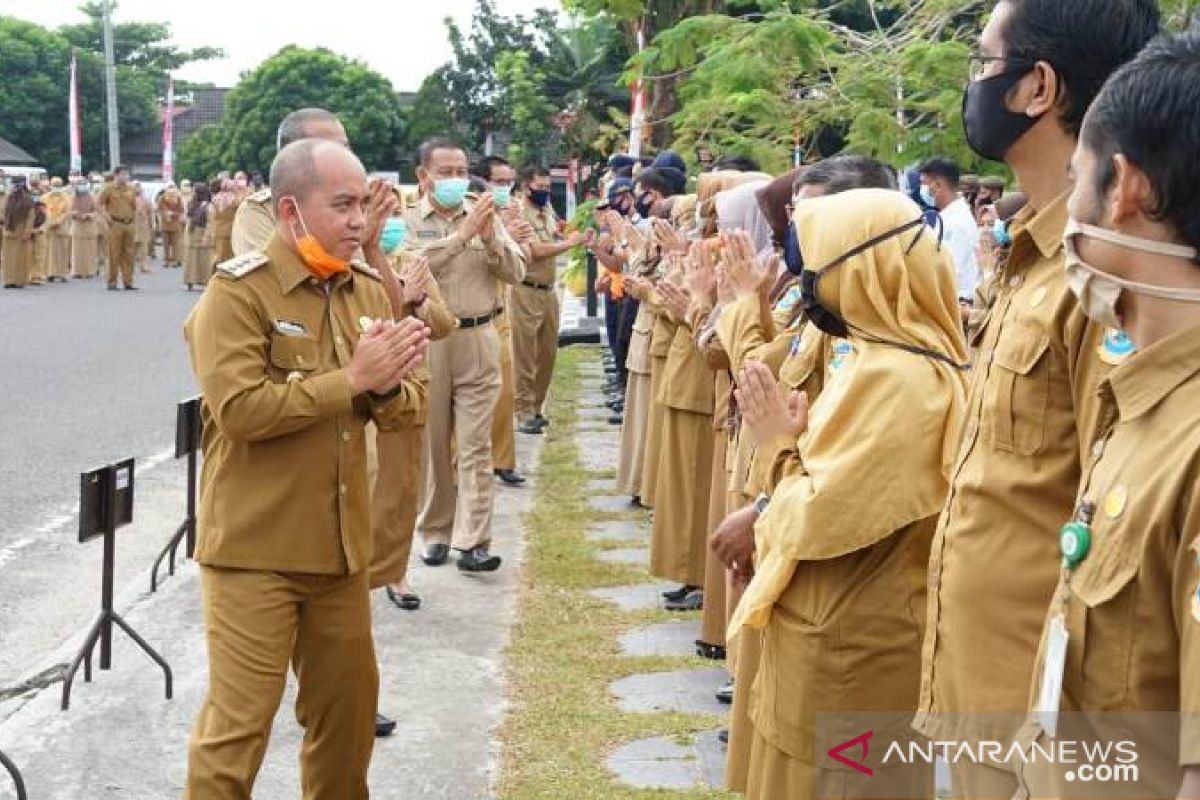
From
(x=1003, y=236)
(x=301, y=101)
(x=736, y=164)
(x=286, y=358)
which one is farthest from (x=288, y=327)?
(x=301, y=101)

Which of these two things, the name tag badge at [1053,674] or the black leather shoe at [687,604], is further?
the black leather shoe at [687,604]

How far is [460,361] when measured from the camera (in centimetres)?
903

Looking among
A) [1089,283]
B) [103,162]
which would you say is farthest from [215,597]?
[103,162]

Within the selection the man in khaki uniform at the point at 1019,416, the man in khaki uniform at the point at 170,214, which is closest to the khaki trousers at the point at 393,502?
the man in khaki uniform at the point at 1019,416

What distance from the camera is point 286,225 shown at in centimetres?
487

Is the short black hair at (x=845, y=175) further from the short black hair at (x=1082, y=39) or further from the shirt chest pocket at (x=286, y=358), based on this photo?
the short black hair at (x=1082, y=39)

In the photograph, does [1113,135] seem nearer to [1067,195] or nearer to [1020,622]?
[1067,195]

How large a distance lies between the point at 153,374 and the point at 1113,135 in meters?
15.5

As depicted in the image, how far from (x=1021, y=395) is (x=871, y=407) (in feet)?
2.22

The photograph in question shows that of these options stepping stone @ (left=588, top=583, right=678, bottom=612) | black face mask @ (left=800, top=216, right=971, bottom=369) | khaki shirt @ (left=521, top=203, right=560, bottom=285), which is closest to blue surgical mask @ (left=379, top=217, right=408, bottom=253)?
stepping stone @ (left=588, top=583, right=678, bottom=612)

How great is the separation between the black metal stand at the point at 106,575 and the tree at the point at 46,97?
6137 cm

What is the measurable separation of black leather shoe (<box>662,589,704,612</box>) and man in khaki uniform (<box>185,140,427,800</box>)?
Answer: 11.3 ft

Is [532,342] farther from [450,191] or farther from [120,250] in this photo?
[120,250]

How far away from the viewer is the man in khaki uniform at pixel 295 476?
461 cm
